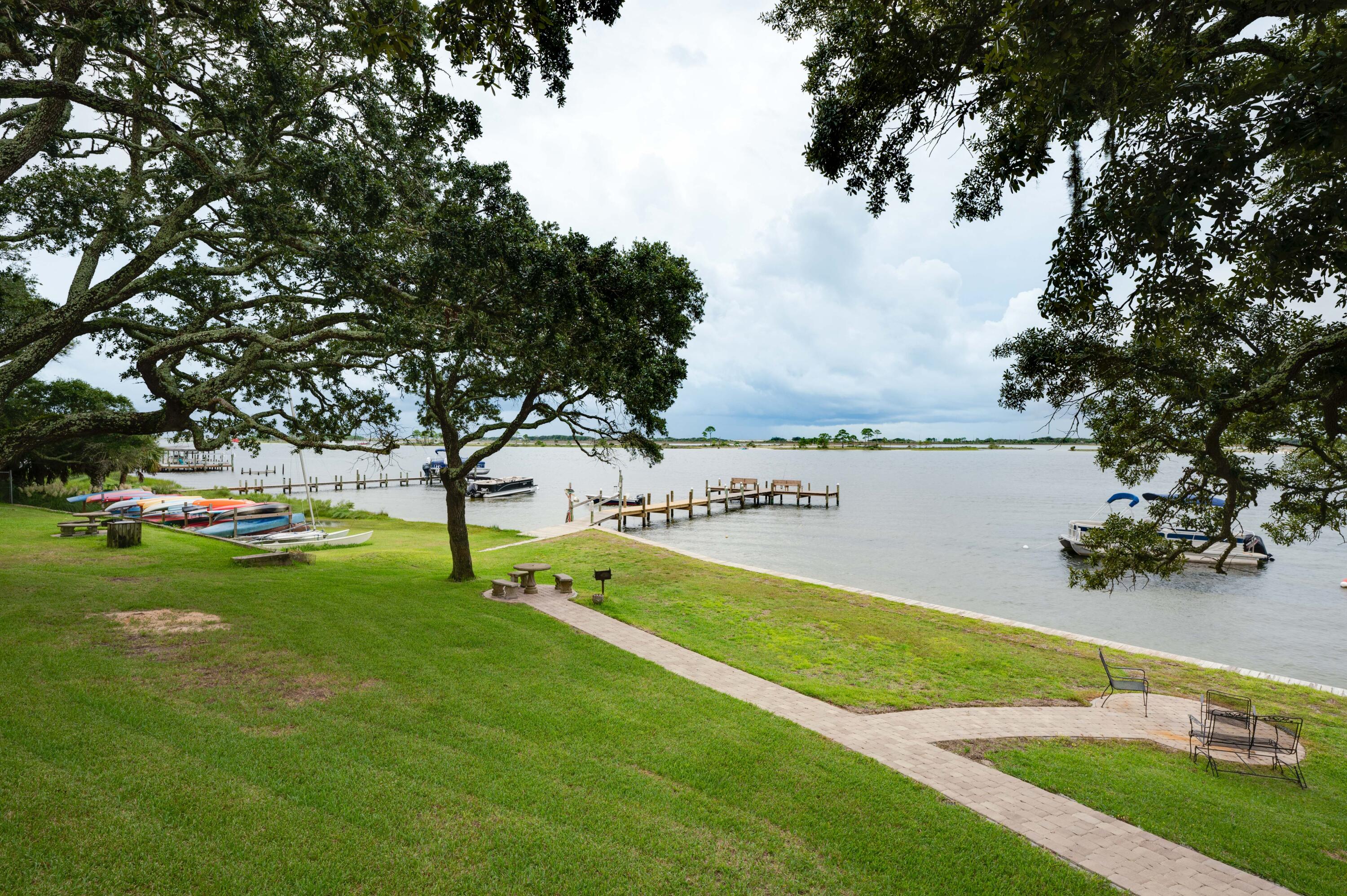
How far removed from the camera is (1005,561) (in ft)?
99.5

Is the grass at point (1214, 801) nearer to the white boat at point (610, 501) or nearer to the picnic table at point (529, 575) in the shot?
the picnic table at point (529, 575)

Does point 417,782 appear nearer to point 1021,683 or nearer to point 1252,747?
point 1252,747

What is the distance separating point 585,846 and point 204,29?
526 inches

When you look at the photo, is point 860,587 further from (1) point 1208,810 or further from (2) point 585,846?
(2) point 585,846

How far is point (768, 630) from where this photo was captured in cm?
1417

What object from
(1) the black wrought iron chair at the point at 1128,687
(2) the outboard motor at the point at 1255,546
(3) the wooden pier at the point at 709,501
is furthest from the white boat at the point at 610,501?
(1) the black wrought iron chair at the point at 1128,687

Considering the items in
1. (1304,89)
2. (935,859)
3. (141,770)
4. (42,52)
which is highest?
(42,52)

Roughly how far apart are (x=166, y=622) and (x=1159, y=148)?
1401 cm

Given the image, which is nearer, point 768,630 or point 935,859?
point 935,859

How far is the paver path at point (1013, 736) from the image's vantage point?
5.22m

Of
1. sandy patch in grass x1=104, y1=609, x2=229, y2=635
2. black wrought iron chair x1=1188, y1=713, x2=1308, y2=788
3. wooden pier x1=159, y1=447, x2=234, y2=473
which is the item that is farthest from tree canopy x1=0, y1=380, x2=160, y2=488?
wooden pier x1=159, y1=447, x2=234, y2=473

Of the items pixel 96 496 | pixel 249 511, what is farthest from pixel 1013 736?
pixel 96 496

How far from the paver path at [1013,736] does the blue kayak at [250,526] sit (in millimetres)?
19780

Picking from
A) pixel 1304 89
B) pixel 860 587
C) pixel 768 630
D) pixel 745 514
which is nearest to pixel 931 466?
pixel 745 514
